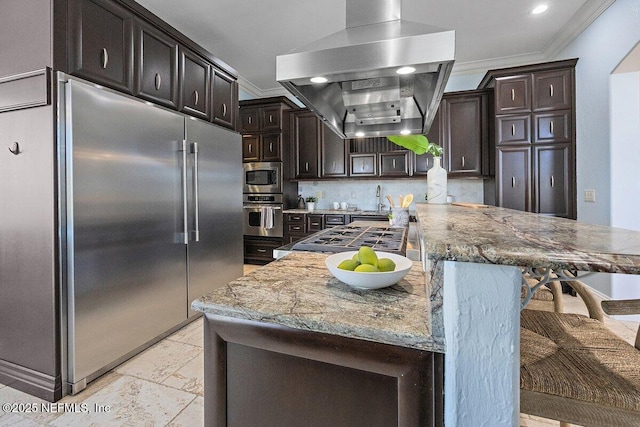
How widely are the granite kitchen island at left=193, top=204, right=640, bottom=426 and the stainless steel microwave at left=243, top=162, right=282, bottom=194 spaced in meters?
3.78

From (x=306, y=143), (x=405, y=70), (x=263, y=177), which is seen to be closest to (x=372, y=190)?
(x=306, y=143)

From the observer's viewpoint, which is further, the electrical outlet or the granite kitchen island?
the electrical outlet

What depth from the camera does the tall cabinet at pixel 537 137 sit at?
3.44 metres

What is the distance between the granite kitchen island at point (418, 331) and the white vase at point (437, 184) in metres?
1.31

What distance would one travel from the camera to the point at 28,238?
1.67m

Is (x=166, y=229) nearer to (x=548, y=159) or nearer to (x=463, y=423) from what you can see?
(x=463, y=423)

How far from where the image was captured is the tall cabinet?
3438 mm

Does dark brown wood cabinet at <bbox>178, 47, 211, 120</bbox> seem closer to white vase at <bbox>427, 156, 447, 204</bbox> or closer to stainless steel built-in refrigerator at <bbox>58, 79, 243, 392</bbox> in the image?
stainless steel built-in refrigerator at <bbox>58, 79, 243, 392</bbox>

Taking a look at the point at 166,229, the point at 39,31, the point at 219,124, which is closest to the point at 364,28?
the point at 39,31

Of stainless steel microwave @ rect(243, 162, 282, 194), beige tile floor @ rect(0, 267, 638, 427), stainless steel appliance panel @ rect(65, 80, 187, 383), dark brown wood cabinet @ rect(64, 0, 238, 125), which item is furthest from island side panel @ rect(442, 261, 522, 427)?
stainless steel microwave @ rect(243, 162, 282, 194)

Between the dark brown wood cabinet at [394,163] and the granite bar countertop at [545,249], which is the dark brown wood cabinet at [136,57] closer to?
the granite bar countertop at [545,249]

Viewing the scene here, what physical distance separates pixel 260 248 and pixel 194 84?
2668 mm

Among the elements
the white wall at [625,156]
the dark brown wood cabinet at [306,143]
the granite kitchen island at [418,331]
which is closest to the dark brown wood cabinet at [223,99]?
the dark brown wood cabinet at [306,143]

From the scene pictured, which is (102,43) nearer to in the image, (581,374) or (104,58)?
(104,58)
